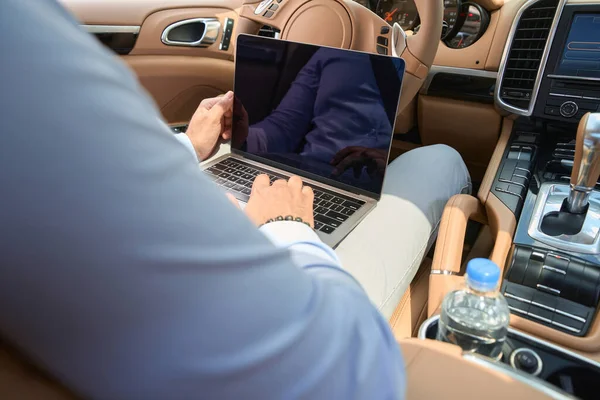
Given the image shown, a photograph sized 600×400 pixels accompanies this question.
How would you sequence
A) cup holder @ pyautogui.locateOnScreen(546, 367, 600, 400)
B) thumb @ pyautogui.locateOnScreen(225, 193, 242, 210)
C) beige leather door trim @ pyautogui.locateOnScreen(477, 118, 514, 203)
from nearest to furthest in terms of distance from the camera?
thumb @ pyautogui.locateOnScreen(225, 193, 242, 210), cup holder @ pyautogui.locateOnScreen(546, 367, 600, 400), beige leather door trim @ pyautogui.locateOnScreen(477, 118, 514, 203)

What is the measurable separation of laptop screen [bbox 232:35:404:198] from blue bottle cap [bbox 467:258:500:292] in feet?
1.31

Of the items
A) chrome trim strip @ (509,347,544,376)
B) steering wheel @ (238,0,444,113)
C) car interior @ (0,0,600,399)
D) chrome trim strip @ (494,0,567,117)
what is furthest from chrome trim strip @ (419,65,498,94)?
chrome trim strip @ (509,347,544,376)

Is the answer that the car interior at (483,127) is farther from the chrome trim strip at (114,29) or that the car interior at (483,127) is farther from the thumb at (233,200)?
the thumb at (233,200)

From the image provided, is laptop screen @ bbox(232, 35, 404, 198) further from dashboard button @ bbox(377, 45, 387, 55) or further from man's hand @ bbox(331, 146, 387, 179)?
dashboard button @ bbox(377, 45, 387, 55)

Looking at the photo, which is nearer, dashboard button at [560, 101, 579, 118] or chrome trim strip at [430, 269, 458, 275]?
chrome trim strip at [430, 269, 458, 275]

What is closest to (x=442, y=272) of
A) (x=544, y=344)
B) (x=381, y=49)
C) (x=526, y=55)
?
(x=544, y=344)

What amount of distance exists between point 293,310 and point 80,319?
13 cm

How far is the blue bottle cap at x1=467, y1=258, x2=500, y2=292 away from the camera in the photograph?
0.56 m

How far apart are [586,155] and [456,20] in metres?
0.99

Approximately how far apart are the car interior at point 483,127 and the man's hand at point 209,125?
0.60ft

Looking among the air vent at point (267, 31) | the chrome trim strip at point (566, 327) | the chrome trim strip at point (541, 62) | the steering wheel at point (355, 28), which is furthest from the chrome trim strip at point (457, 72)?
the chrome trim strip at point (566, 327)

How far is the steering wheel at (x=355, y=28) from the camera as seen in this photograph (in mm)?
1109

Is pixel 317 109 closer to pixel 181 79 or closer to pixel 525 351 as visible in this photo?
pixel 525 351

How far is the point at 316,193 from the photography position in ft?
3.34
